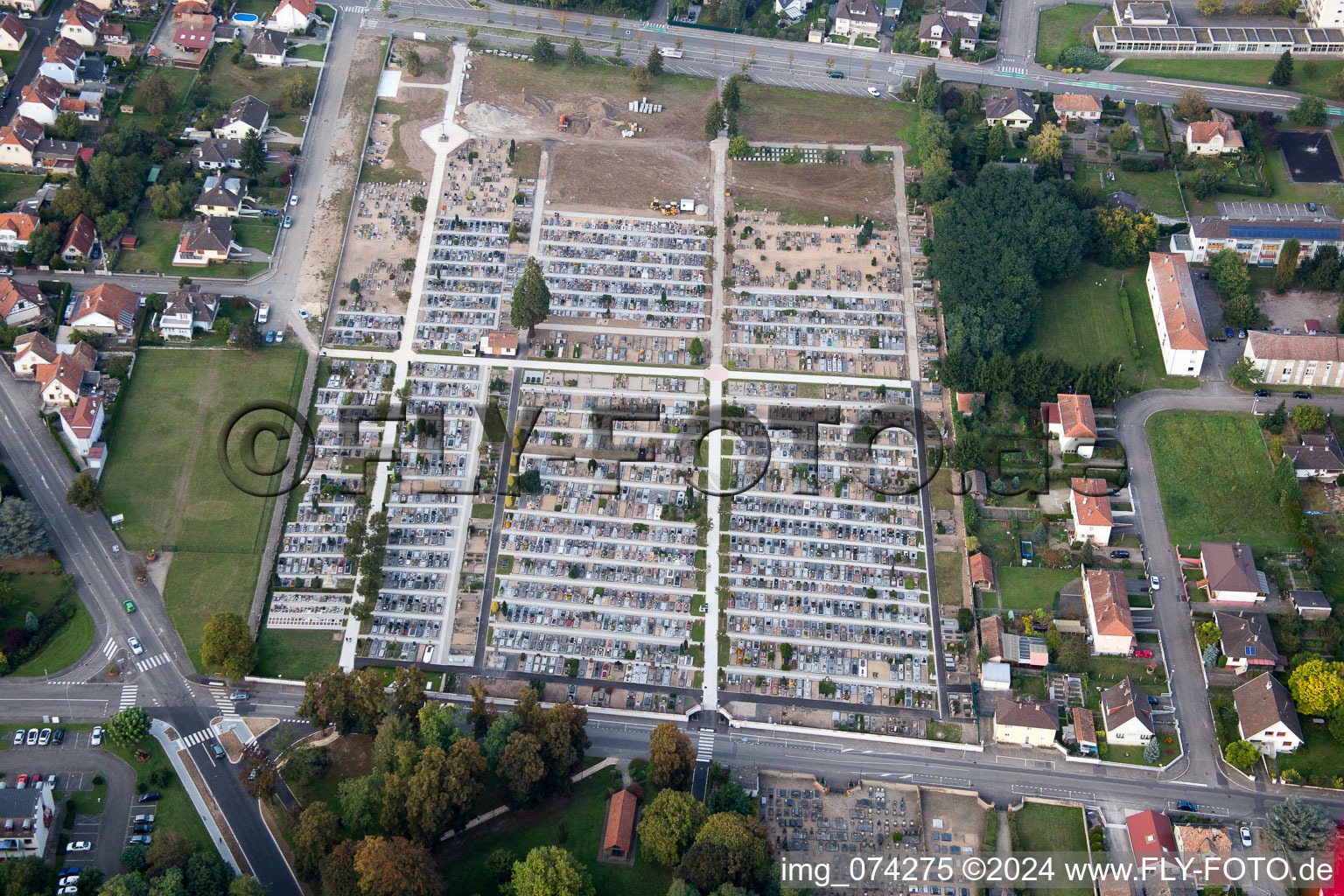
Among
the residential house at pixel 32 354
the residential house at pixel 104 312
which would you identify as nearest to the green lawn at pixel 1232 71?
the residential house at pixel 104 312

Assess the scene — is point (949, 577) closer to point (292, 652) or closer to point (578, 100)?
point (292, 652)

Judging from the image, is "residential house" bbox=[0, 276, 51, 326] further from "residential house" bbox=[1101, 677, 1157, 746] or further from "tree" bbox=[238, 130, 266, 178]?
"residential house" bbox=[1101, 677, 1157, 746]

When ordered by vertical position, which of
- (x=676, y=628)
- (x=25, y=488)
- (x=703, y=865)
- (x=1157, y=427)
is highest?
(x=1157, y=427)

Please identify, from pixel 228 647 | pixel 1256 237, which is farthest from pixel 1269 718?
pixel 228 647

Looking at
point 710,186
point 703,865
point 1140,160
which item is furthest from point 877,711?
point 1140,160

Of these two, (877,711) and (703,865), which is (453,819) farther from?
(877,711)

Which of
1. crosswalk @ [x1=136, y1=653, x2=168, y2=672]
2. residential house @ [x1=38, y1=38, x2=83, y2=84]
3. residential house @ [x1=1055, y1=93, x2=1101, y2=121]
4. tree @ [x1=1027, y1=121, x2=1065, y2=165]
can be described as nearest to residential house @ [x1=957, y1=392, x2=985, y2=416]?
tree @ [x1=1027, y1=121, x2=1065, y2=165]

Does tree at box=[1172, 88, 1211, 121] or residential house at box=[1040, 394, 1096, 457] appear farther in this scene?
tree at box=[1172, 88, 1211, 121]
